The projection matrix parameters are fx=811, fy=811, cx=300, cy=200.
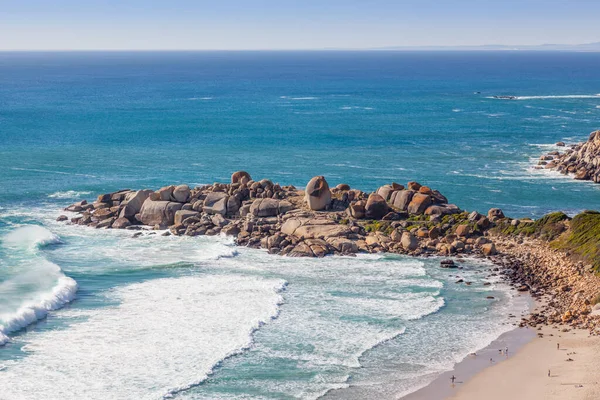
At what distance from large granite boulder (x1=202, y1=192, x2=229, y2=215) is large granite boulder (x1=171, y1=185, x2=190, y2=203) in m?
1.96

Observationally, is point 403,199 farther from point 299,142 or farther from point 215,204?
point 299,142

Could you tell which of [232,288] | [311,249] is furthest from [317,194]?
[232,288]

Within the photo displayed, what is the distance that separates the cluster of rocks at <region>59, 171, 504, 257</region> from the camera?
197ft

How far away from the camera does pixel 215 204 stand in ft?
219

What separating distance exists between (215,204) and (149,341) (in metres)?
25.3

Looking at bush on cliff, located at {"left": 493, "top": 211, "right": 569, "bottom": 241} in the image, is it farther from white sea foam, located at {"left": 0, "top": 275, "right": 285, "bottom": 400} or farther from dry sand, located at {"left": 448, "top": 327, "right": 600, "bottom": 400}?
white sea foam, located at {"left": 0, "top": 275, "right": 285, "bottom": 400}

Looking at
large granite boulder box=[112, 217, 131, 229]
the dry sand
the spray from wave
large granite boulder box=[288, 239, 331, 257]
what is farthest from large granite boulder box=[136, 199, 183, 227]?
the dry sand

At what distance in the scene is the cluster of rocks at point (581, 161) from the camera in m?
88.2

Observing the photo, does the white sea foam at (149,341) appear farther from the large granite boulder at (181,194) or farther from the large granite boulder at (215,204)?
the large granite boulder at (181,194)

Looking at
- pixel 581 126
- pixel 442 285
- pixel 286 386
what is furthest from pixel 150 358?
pixel 581 126

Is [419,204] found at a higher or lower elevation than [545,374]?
higher

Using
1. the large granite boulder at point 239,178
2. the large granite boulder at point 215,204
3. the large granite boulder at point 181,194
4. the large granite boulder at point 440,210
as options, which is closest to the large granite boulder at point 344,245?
the large granite boulder at point 440,210

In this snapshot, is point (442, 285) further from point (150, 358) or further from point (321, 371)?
point (150, 358)

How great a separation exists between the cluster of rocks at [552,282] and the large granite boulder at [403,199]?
27.0 ft
